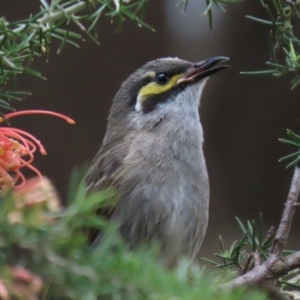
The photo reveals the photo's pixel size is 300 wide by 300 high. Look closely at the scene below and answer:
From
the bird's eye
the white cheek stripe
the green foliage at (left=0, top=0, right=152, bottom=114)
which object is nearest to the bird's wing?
the white cheek stripe

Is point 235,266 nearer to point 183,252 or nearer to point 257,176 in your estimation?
point 183,252

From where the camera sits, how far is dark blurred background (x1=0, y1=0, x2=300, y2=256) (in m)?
6.12

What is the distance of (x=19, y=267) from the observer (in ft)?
2.70

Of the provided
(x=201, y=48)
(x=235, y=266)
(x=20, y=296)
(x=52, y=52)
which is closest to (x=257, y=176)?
(x=201, y=48)

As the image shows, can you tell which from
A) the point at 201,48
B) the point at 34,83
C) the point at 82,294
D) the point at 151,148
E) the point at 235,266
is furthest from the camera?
the point at 201,48

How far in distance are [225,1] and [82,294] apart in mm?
1529

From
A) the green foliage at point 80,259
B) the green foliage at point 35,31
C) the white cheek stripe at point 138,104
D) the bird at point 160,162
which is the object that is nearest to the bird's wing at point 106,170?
the bird at point 160,162

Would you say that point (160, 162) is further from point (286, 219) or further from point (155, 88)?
point (286, 219)

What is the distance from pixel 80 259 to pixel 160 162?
2308 millimetres

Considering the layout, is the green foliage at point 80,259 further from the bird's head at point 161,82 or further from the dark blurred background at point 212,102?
the dark blurred background at point 212,102

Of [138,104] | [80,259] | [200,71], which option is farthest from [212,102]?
[80,259]

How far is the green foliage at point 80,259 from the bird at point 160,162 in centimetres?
190

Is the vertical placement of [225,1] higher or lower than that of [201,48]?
higher

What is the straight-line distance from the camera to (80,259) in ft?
2.75
